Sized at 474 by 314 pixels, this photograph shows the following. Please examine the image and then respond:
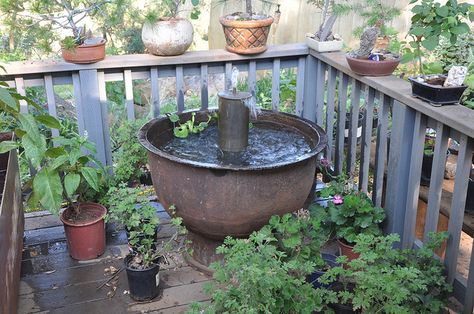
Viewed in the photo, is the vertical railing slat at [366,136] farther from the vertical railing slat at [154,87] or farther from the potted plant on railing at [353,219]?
the vertical railing slat at [154,87]

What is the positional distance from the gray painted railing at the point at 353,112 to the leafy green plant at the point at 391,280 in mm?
109

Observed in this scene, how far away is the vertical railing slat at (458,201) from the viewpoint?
2.18 metres

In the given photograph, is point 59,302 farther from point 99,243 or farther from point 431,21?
point 431,21

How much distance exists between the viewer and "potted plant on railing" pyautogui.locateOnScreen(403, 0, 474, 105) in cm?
230

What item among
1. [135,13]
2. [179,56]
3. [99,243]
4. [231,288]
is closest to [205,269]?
[99,243]

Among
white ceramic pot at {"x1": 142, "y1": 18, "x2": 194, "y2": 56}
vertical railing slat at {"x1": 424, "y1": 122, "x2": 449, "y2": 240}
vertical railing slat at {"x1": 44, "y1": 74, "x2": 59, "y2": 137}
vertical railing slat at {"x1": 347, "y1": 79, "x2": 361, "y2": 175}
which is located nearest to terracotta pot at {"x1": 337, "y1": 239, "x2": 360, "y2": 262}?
vertical railing slat at {"x1": 424, "y1": 122, "x2": 449, "y2": 240}

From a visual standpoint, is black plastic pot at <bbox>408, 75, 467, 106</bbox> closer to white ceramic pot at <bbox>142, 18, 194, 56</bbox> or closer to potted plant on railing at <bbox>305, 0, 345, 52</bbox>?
potted plant on railing at <bbox>305, 0, 345, 52</bbox>

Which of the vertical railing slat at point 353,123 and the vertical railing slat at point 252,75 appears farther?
the vertical railing slat at point 252,75

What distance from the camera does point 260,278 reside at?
6.22ft

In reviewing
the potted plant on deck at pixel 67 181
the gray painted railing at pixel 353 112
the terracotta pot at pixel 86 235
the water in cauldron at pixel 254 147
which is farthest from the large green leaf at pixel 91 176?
the gray painted railing at pixel 353 112

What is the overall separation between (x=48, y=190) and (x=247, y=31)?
4.89ft

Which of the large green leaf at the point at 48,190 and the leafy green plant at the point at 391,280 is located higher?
the large green leaf at the point at 48,190

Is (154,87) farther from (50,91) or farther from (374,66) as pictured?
(374,66)

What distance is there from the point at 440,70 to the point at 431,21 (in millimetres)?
712
